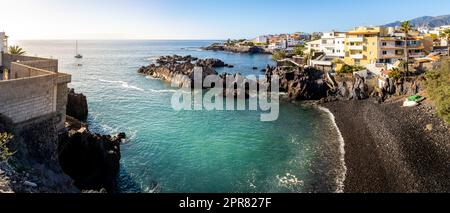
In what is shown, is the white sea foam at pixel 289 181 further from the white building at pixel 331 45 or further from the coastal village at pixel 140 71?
the white building at pixel 331 45

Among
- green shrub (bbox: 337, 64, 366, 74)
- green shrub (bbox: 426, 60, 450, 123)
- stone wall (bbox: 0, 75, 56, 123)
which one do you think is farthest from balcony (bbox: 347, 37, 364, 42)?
stone wall (bbox: 0, 75, 56, 123)

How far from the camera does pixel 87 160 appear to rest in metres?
20.1

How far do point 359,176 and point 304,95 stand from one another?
2573 cm

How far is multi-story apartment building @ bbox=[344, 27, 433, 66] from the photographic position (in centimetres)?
5553

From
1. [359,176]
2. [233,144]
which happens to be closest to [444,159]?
[359,176]

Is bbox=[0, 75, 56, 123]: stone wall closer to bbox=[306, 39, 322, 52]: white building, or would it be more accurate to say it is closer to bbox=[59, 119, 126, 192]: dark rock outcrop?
bbox=[59, 119, 126, 192]: dark rock outcrop

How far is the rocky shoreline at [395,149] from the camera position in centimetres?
2045

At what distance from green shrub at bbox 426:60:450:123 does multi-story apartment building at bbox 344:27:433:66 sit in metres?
20.0

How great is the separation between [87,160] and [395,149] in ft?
69.7

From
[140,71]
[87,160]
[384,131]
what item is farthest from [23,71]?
[140,71]
